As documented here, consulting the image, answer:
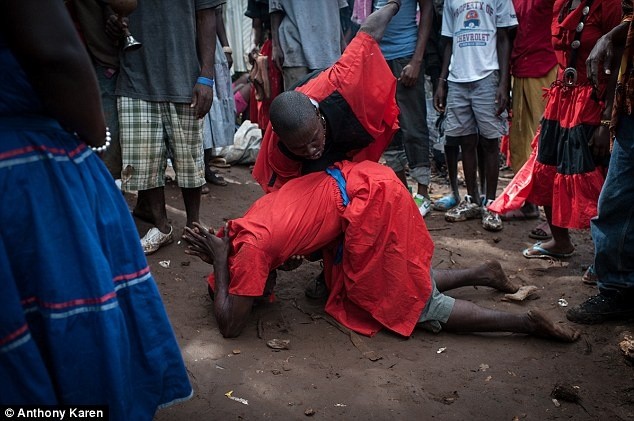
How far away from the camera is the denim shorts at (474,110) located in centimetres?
483

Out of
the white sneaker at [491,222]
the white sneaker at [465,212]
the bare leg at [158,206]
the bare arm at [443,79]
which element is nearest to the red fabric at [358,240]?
the bare leg at [158,206]

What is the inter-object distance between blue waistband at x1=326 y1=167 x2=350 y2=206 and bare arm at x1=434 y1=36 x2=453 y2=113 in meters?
2.43

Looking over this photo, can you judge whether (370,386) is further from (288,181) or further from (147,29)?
(147,29)

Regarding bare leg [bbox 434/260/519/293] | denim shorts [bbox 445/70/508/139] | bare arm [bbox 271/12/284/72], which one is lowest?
bare leg [bbox 434/260/519/293]

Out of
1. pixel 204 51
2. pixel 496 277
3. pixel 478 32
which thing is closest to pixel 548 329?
pixel 496 277

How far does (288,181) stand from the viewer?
3301mm

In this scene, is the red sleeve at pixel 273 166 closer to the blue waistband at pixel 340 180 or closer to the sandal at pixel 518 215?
the blue waistband at pixel 340 180

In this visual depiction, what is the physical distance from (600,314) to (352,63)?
192cm

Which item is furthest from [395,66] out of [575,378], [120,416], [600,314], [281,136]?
[120,416]

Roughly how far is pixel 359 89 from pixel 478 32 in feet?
7.20

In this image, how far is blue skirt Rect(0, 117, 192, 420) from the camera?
1360mm

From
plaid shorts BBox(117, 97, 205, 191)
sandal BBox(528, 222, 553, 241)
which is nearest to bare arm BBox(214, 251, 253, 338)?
plaid shorts BBox(117, 97, 205, 191)

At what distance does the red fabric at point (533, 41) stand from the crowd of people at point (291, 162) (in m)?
0.02

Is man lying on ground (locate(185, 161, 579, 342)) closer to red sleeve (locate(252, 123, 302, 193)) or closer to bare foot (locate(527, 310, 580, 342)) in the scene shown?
bare foot (locate(527, 310, 580, 342))
